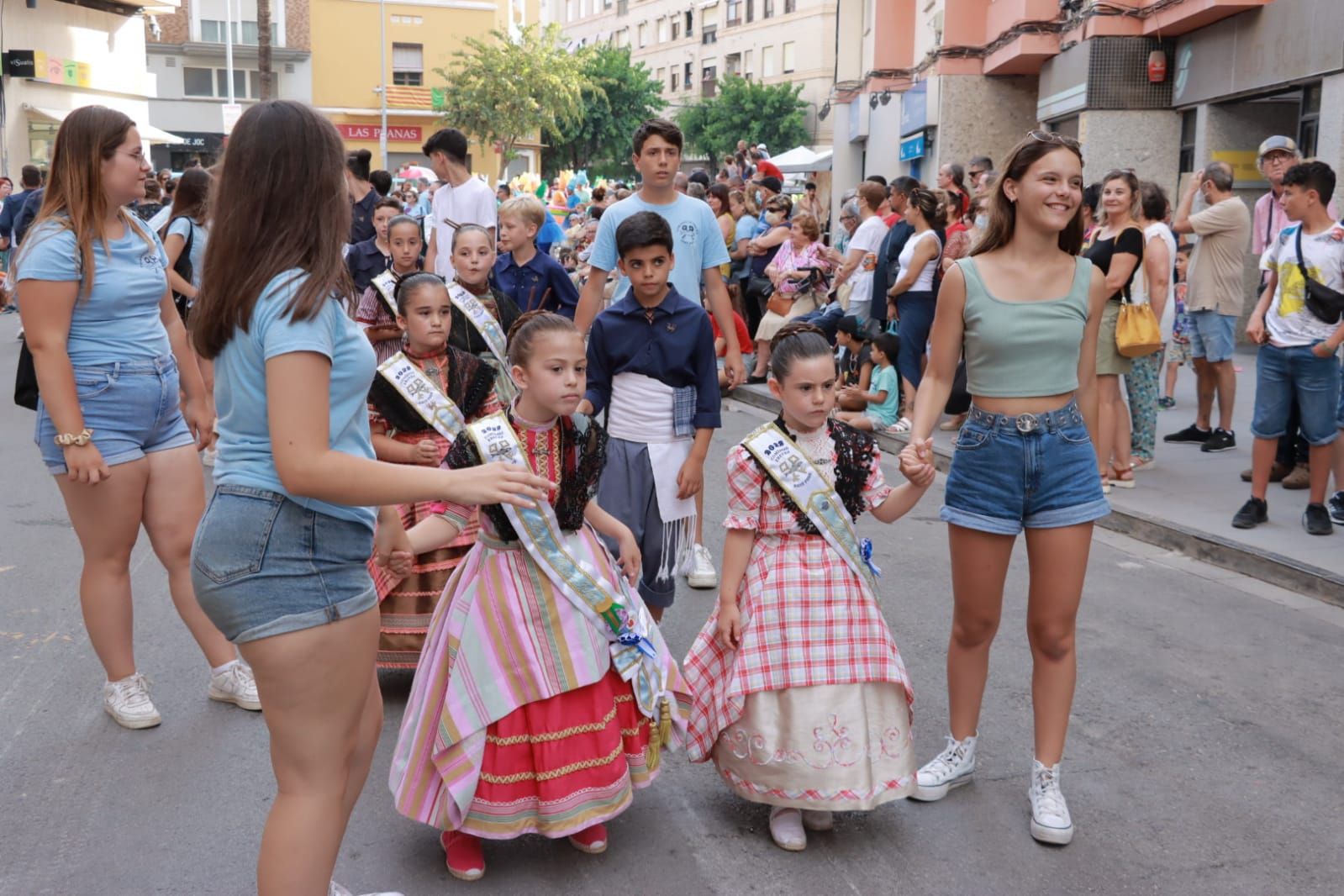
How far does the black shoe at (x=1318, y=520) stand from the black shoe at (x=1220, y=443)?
7.88 ft

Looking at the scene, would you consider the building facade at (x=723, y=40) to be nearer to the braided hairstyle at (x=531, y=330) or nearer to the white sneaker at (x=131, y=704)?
the white sneaker at (x=131, y=704)

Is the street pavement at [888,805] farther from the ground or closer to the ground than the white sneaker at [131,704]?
closer to the ground

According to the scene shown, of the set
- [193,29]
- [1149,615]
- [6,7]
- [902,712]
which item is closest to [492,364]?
[902,712]

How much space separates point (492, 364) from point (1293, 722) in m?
3.28

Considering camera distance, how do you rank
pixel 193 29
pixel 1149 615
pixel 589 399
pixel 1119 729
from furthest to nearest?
pixel 193 29
pixel 1149 615
pixel 589 399
pixel 1119 729

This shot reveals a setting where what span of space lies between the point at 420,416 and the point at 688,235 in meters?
1.91

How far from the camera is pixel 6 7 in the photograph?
A: 31.6 meters

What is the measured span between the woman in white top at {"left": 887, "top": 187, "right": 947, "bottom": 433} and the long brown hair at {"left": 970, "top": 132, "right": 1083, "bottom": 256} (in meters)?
6.55

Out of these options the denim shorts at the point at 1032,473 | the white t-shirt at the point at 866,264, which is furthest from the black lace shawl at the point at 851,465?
the white t-shirt at the point at 866,264

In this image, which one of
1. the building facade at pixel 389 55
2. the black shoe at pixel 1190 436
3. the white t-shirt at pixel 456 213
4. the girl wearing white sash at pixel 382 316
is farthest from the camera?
the building facade at pixel 389 55

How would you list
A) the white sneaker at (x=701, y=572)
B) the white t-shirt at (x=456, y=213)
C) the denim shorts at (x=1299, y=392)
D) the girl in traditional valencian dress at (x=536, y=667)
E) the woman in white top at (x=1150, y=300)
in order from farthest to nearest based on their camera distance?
1. the white t-shirt at (x=456, y=213)
2. the woman in white top at (x=1150, y=300)
3. the denim shorts at (x=1299, y=392)
4. the white sneaker at (x=701, y=572)
5. the girl in traditional valencian dress at (x=536, y=667)

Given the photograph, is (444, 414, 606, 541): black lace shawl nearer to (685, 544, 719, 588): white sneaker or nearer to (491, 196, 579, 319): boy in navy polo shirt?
(685, 544, 719, 588): white sneaker

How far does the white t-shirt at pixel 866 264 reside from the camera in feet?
38.5

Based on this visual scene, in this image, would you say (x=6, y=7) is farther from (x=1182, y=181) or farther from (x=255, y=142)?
(x=255, y=142)
